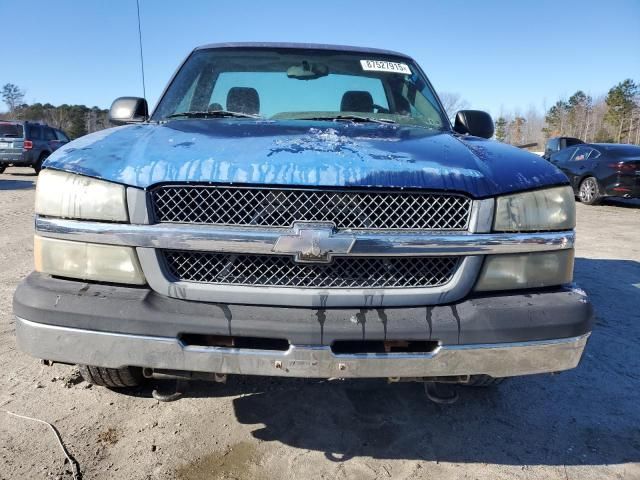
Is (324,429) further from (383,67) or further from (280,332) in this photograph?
(383,67)

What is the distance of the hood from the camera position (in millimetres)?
1739

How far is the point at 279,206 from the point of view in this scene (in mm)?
1733

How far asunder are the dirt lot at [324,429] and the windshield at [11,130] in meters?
15.7

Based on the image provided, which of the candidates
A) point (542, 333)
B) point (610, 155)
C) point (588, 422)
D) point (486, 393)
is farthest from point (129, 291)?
point (610, 155)

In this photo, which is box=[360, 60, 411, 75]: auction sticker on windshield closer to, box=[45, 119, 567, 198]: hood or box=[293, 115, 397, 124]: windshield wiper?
box=[293, 115, 397, 124]: windshield wiper

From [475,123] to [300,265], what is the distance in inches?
79.5

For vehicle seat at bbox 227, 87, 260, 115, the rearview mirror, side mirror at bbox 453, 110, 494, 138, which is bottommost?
side mirror at bbox 453, 110, 494, 138

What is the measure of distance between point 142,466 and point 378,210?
1.50 meters

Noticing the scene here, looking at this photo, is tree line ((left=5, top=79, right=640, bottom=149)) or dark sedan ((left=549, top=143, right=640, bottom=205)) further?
tree line ((left=5, top=79, right=640, bottom=149))

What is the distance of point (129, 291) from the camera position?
1.75 meters

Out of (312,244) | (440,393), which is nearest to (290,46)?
(312,244)

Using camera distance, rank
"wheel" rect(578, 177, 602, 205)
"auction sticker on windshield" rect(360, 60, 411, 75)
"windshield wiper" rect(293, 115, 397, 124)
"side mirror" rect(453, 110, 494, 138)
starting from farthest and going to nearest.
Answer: "wheel" rect(578, 177, 602, 205), "auction sticker on windshield" rect(360, 60, 411, 75), "side mirror" rect(453, 110, 494, 138), "windshield wiper" rect(293, 115, 397, 124)

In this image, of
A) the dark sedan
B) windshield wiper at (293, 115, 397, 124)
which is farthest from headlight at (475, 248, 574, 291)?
the dark sedan

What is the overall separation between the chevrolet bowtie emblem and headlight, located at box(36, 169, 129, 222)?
0.61m
